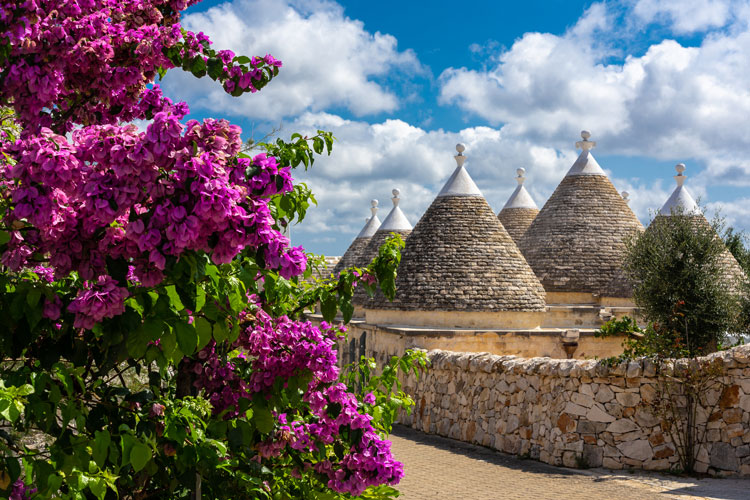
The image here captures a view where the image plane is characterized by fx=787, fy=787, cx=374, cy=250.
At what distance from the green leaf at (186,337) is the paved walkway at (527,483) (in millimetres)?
5946

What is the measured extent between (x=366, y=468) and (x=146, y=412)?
1.29 meters

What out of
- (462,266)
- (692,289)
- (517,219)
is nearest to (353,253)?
(517,219)

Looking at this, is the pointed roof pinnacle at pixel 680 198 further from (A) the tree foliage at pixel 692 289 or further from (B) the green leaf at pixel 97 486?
(B) the green leaf at pixel 97 486

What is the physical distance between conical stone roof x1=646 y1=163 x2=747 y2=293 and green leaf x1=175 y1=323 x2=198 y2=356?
646 inches

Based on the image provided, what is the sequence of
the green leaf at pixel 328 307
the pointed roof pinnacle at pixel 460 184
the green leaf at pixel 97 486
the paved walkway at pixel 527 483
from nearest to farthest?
the green leaf at pixel 97 486
the green leaf at pixel 328 307
the paved walkway at pixel 527 483
the pointed roof pinnacle at pixel 460 184

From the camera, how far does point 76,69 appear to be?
4.32 meters

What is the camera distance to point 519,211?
28.4 m

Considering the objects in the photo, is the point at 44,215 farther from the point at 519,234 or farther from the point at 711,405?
the point at 519,234

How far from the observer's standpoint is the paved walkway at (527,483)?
8703mm

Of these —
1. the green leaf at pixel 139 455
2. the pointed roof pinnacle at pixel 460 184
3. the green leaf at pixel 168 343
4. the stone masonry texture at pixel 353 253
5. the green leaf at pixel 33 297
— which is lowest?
the green leaf at pixel 139 455

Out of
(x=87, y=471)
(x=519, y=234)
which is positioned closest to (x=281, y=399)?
(x=87, y=471)

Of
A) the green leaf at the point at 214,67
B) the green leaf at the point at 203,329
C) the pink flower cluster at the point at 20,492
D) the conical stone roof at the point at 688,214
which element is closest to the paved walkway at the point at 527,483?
the green leaf at the point at 214,67

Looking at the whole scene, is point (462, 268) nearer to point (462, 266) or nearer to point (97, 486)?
point (462, 266)

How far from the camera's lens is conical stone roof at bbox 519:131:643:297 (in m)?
22.2
